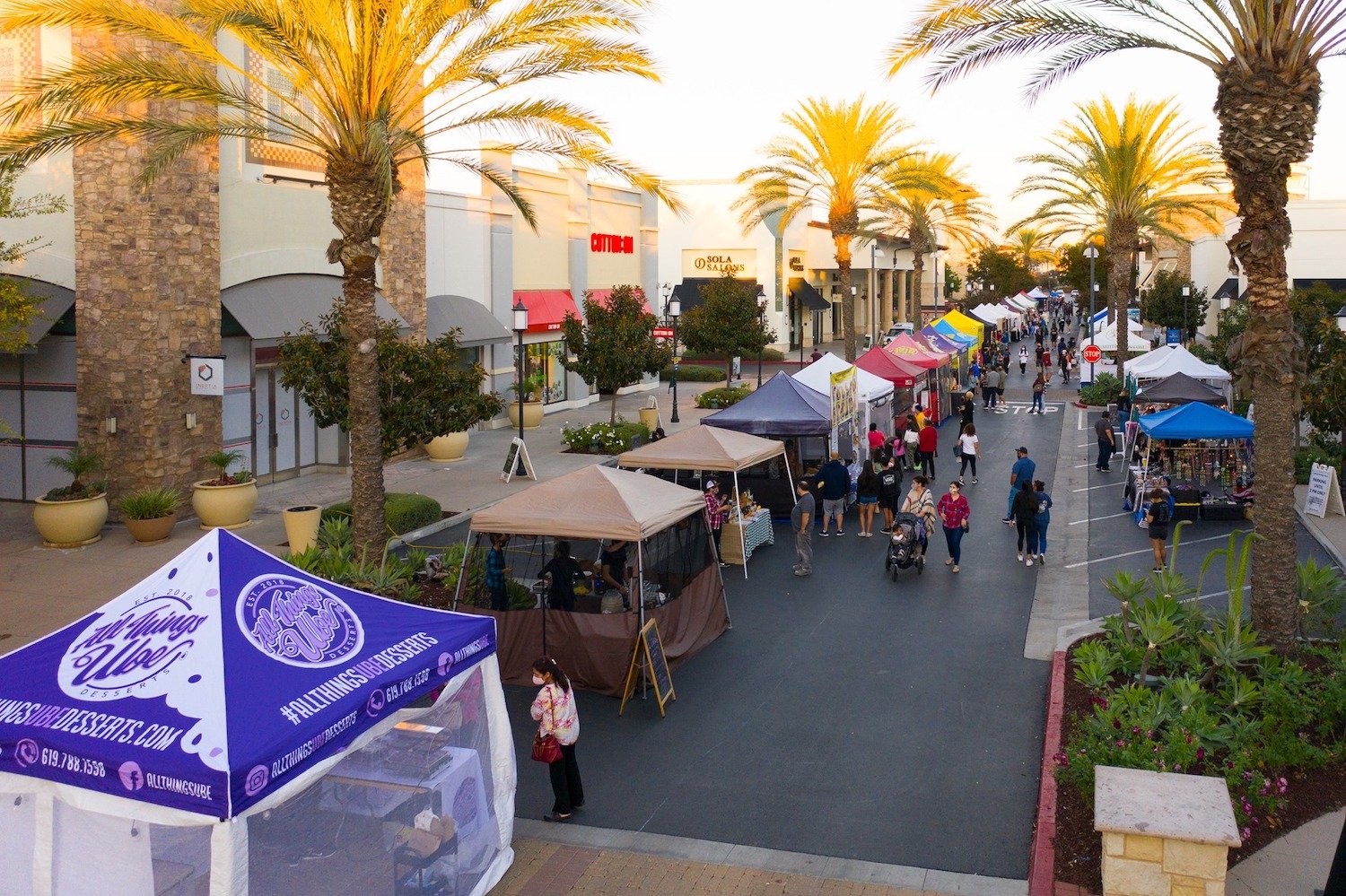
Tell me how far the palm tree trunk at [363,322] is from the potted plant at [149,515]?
5.47 m

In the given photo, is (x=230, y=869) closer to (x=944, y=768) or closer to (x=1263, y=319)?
(x=944, y=768)

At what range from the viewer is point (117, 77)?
1463cm

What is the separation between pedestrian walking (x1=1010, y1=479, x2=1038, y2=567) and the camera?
1791 cm

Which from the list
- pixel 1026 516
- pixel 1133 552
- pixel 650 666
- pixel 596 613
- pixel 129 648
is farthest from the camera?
pixel 1133 552

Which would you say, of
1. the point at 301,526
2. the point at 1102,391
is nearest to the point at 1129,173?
the point at 1102,391

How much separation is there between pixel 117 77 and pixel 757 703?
10.9 metres

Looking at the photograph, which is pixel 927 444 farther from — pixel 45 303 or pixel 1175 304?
pixel 1175 304

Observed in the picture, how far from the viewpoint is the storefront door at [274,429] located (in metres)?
24.8

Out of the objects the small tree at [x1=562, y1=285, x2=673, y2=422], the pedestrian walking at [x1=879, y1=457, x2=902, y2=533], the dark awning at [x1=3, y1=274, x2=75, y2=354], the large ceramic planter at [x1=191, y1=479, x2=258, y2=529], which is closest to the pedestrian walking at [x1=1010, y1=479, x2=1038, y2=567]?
the pedestrian walking at [x1=879, y1=457, x2=902, y2=533]

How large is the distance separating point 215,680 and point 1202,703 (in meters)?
8.16

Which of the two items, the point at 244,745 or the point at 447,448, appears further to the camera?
the point at 447,448

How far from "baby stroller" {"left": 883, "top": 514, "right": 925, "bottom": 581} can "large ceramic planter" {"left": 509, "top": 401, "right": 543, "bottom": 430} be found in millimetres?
19323

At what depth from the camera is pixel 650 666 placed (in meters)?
12.2

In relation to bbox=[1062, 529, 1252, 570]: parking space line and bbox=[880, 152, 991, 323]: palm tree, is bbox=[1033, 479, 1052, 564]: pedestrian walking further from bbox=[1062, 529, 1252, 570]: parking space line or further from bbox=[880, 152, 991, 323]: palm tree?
bbox=[880, 152, 991, 323]: palm tree
